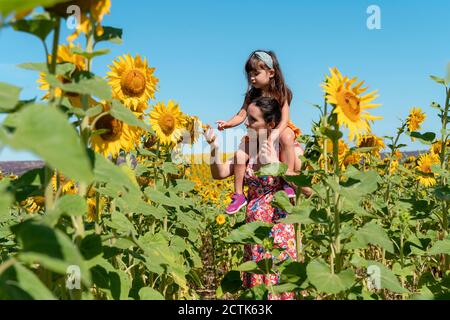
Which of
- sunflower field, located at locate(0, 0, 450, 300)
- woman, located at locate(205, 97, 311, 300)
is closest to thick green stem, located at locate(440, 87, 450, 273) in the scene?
sunflower field, located at locate(0, 0, 450, 300)

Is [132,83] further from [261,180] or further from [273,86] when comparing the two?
[273,86]

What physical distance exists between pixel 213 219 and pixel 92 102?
3710 millimetres

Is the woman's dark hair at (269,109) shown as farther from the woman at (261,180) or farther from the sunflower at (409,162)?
the sunflower at (409,162)

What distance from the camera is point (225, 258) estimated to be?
16.1 feet

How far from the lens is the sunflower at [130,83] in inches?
107

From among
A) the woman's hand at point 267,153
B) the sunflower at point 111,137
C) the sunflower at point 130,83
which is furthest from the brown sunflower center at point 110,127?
the woman's hand at point 267,153

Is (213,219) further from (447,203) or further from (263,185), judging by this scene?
(447,203)

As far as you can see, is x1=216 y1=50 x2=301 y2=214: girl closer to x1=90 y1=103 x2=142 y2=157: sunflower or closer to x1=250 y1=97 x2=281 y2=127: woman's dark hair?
x1=250 y1=97 x2=281 y2=127: woman's dark hair

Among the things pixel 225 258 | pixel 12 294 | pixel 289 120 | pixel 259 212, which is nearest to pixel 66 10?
pixel 12 294

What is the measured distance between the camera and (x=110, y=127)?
2096 millimetres

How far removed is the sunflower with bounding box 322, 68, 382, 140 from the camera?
182cm

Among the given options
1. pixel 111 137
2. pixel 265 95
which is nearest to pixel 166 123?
pixel 265 95

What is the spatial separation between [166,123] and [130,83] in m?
0.73

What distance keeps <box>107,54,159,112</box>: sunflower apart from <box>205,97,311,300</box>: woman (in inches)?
20.4
